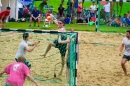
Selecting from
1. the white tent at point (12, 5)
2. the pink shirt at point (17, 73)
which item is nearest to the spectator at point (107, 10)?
the white tent at point (12, 5)

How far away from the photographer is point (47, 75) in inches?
476

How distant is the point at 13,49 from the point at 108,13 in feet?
33.5

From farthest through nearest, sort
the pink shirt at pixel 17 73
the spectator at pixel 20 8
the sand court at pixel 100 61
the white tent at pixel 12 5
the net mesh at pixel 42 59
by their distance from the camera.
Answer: the spectator at pixel 20 8, the white tent at pixel 12 5, the sand court at pixel 100 61, the net mesh at pixel 42 59, the pink shirt at pixel 17 73

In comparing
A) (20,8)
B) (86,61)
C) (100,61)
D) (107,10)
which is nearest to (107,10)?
(107,10)

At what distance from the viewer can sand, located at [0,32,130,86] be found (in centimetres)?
1158

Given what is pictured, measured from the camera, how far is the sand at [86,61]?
11578mm

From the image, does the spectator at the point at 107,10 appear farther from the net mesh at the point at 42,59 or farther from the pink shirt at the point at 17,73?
the pink shirt at the point at 17,73

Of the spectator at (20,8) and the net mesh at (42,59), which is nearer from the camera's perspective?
the net mesh at (42,59)

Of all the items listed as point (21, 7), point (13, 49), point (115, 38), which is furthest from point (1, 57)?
point (21, 7)

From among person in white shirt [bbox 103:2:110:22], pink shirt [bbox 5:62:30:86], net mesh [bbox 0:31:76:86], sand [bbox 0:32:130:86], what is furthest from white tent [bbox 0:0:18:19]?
pink shirt [bbox 5:62:30:86]

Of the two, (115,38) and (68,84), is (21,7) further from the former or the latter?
(68,84)

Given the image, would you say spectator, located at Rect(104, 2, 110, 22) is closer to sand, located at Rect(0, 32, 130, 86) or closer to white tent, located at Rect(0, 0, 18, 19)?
sand, located at Rect(0, 32, 130, 86)

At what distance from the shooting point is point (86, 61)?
14672mm

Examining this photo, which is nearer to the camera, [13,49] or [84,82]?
[84,82]
